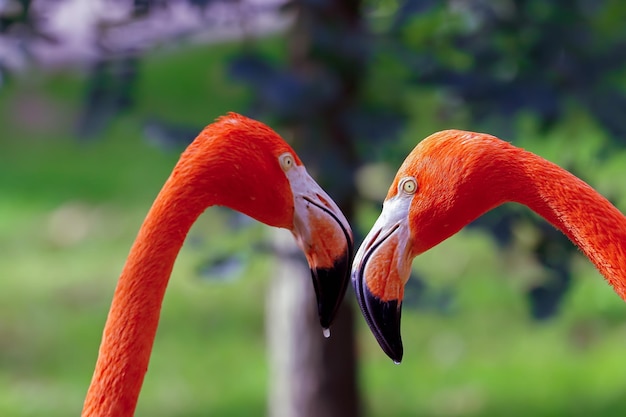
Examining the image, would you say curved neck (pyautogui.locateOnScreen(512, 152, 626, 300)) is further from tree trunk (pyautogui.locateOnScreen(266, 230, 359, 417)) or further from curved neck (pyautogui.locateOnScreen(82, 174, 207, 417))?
tree trunk (pyautogui.locateOnScreen(266, 230, 359, 417))

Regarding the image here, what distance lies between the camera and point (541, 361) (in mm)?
4688

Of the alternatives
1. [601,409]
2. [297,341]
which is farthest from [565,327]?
[297,341]

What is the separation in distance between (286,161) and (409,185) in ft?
0.78

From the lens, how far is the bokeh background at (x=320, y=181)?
2.51 m

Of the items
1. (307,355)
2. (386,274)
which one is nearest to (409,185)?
(386,274)

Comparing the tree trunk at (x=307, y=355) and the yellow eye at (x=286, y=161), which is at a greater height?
the yellow eye at (x=286, y=161)

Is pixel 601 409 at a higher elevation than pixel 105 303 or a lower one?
lower

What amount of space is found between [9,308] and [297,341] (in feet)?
8.85

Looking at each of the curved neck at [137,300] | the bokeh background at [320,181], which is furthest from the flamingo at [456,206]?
the bokeh background at [320,181]

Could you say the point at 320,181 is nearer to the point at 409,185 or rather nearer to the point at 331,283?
the point at 331,283

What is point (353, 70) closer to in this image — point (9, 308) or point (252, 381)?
point (252, 381)

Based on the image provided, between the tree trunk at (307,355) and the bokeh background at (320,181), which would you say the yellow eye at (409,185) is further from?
the tree trunk at (307,355)

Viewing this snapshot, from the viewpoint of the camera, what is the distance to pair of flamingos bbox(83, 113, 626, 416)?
157 centimetres

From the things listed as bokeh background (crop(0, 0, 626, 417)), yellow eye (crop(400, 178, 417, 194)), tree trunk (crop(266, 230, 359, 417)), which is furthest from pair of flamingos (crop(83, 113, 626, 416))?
tree trunk (crop(266, 230, 359, 417))
